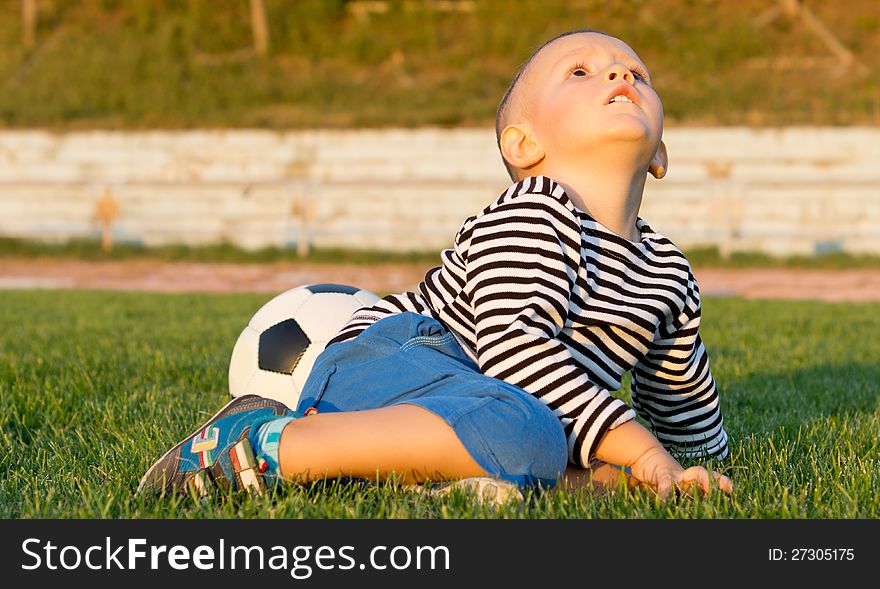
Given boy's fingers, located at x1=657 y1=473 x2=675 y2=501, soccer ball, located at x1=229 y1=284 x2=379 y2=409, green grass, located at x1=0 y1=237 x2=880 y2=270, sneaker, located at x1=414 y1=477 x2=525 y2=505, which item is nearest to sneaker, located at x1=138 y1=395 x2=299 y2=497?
sneaker, located at x1=414 y1=477 x2=525 y2=505

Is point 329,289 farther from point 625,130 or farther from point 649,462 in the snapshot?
point 649,462

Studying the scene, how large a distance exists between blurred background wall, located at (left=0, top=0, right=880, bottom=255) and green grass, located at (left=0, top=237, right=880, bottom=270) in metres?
A: 0.30

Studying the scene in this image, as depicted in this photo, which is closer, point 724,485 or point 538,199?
point 724,485

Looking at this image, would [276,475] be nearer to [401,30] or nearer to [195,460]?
[195,460]

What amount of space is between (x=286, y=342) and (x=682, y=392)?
1533 millimetres

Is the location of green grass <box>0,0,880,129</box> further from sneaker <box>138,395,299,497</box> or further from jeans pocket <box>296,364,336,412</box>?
sneaker <box>138,395,299,497</box>

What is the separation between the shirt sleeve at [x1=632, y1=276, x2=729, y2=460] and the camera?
2.71 metres

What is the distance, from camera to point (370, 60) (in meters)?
21.3

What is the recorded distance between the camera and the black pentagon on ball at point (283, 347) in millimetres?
3730

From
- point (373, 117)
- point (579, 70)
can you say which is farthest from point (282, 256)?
point (579, 70)

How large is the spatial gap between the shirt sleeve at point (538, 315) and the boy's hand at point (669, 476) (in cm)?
10

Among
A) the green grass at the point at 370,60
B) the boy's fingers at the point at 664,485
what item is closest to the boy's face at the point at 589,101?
the boy's fingers at the point at 664,485

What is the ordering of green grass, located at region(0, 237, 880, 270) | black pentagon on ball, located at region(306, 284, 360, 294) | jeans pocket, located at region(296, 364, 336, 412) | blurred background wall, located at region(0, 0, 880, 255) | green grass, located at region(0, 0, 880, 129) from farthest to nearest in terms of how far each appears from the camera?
green grass, located at region(0, 0, 880, 129), blurred background wall, located at region(0, 0, 880, 255), green grass, located at region(0, 237, 880, 270), black pentagon on ball, located at region(306, 284, 360, 294), jeans pocket, located at region(296, 364, 336, 412)

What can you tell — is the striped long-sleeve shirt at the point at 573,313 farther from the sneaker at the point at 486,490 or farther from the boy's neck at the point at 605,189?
the sneaker at the point at 486,490
